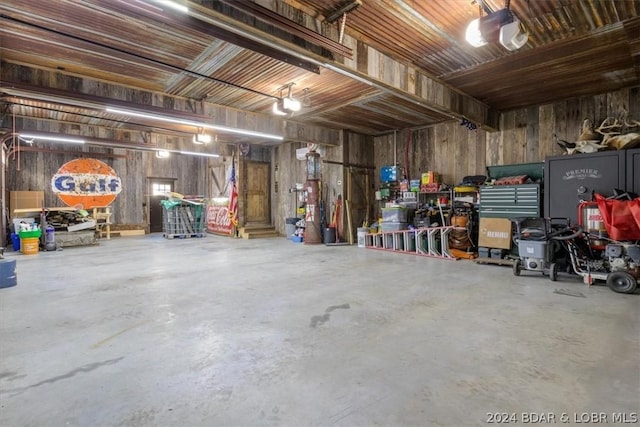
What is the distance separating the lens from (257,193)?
11.3 metres

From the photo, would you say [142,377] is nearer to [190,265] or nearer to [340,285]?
[340,285]

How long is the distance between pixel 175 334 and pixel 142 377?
27.7 inches

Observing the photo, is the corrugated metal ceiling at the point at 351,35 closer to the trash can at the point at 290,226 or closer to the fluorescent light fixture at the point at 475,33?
the fluorescent light fixture at the point at 475,33

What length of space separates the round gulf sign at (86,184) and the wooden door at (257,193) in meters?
4.72

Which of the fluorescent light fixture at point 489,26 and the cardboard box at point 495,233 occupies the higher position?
the fluorescent light fixture at point 489,26

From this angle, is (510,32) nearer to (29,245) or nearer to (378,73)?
(378,73)

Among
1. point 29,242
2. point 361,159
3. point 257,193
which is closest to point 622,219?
point 361,159

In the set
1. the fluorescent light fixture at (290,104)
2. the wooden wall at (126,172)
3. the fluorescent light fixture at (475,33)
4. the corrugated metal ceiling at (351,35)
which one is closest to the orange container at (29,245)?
the corrugated metal ceiling at (351,35)

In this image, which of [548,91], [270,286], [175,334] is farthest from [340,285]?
[548,91]

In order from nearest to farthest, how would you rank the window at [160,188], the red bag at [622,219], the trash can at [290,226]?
the red bag at [622,219] → the trash can at [290,226] → the window at [160,188]

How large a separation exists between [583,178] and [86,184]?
13.3 m

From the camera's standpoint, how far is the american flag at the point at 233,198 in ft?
34.8

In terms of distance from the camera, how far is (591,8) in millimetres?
3418

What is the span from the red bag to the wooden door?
9.29 m
